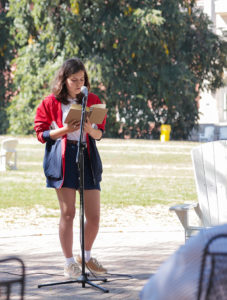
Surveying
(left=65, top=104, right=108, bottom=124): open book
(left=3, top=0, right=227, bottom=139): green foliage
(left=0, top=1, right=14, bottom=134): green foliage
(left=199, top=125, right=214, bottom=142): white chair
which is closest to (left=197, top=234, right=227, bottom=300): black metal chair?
(left=65, top=104, right=108, bottom=124): open book

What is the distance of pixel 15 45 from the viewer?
122 feet

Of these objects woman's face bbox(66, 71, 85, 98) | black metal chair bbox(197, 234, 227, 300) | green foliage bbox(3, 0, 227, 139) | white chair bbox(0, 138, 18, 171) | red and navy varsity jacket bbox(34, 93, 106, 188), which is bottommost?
white chair bbox(0, 138, 18, 171)

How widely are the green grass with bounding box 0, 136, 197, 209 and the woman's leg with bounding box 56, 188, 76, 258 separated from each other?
6173 mm

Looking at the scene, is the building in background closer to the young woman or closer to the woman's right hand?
the young woman

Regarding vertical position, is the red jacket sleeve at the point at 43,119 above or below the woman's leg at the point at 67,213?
above

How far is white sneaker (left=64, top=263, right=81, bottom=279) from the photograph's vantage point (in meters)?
6.05

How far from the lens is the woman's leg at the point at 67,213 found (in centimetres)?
594

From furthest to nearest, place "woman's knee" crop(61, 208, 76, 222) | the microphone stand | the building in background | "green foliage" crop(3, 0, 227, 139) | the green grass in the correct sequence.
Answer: the building in background
"green foliage" crop(3, 0, 227, 139)
the green grass
"woman's knee" crop(61, 208, 76, 222)
the microphone stand

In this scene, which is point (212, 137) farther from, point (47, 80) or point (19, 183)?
point (19, 183)

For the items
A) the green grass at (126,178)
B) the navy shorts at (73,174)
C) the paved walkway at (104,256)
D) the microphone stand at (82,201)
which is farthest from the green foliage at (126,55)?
the microphone stand at (82,201)

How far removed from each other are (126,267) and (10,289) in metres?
4.16

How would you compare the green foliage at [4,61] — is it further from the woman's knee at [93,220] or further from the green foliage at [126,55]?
the woman's knee at [93,220]


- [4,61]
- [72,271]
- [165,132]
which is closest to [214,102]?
[165,132]

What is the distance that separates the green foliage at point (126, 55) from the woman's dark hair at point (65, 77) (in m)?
24.8
